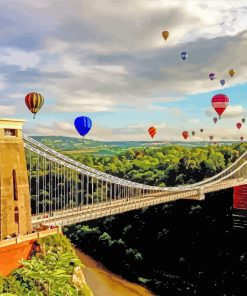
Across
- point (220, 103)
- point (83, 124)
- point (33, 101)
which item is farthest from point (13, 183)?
point (220, 103)

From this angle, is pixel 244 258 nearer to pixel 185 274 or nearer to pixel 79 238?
pixel 185 274

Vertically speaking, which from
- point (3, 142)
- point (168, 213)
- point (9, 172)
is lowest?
point (168, 213)

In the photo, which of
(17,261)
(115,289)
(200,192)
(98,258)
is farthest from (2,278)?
(98,258)

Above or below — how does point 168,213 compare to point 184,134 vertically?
below

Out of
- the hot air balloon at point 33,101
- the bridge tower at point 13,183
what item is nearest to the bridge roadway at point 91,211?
the bridge tower at point 13,183

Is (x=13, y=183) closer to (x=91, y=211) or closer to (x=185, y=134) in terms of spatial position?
(x=91, y=211)

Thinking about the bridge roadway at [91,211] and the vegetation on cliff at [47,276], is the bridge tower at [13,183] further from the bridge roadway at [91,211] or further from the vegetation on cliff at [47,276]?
the bridge roadway at [91,211]
